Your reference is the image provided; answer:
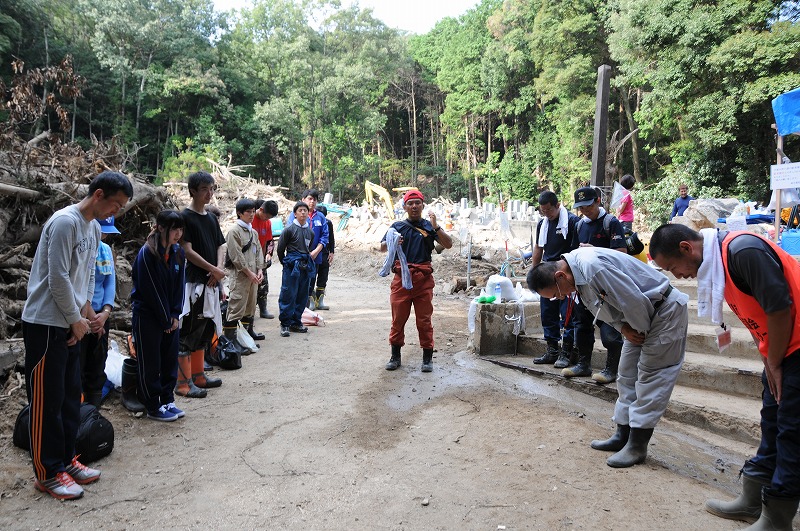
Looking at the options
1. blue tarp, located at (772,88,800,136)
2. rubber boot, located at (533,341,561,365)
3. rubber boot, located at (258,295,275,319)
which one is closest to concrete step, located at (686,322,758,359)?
rubber boot, located at (533,341,561,365)

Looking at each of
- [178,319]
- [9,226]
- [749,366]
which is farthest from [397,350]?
[9,226]

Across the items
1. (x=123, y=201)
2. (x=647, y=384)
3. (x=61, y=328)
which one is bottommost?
(x=647, y=384)

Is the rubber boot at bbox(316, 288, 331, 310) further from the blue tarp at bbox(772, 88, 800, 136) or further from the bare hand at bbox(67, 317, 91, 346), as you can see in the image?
the blue tarp at bbox(772, 88, 800, 136)

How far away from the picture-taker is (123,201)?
9.22 feet

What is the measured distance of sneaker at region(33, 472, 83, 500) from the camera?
107 inches

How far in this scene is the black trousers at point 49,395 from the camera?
267cm

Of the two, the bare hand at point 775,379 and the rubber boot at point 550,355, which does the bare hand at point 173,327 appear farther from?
the bare hand at point 775,379

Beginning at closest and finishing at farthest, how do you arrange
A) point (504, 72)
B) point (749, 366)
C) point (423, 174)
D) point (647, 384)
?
point (647, 384), point (749, 366), point (504, 72), point (423, 174)

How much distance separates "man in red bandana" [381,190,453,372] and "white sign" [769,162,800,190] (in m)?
4.47

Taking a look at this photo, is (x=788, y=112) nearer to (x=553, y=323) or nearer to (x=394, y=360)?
(x=553, y=323)

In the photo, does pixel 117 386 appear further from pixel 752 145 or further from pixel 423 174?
pixel 423 174

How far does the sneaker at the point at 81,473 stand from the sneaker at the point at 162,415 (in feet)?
3.05

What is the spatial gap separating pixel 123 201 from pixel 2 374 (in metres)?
2.42

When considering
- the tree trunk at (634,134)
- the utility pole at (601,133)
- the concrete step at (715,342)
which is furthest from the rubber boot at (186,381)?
the tree trunk at (634,134)
